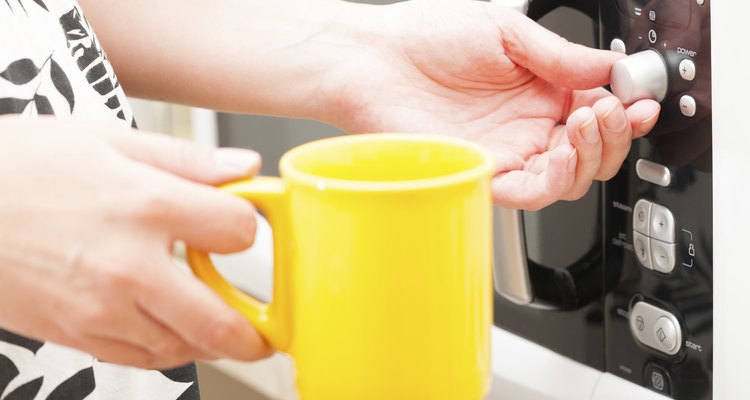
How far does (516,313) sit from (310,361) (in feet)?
1.14

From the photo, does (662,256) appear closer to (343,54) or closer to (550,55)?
(550,55)

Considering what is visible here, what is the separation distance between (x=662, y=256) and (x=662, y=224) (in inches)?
0.8

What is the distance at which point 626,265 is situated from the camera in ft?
1.84


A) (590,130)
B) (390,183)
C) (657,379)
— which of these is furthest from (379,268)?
(657,379)

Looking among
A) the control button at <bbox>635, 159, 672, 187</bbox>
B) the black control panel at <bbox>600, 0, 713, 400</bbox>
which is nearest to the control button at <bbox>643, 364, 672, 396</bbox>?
the black control panel at <bbox>600, 0, 713, 400</bbox>

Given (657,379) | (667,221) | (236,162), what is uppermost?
(236,162)

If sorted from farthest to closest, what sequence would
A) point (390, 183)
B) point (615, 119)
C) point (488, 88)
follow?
point (488, 88)
point (615, 119)
point (390, 183)

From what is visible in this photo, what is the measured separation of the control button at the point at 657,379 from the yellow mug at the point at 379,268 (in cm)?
24

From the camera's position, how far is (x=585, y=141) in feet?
1.57

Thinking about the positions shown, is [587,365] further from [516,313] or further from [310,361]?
[310,361]

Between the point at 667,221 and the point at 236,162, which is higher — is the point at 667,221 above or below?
below

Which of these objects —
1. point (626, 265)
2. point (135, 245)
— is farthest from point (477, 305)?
point (626, 265)

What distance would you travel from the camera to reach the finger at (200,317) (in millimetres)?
325

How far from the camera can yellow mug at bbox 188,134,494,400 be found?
30cm
